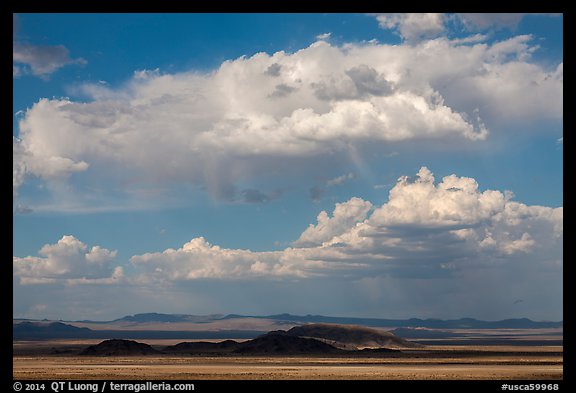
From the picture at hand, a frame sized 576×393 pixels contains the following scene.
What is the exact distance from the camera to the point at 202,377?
360 ft
